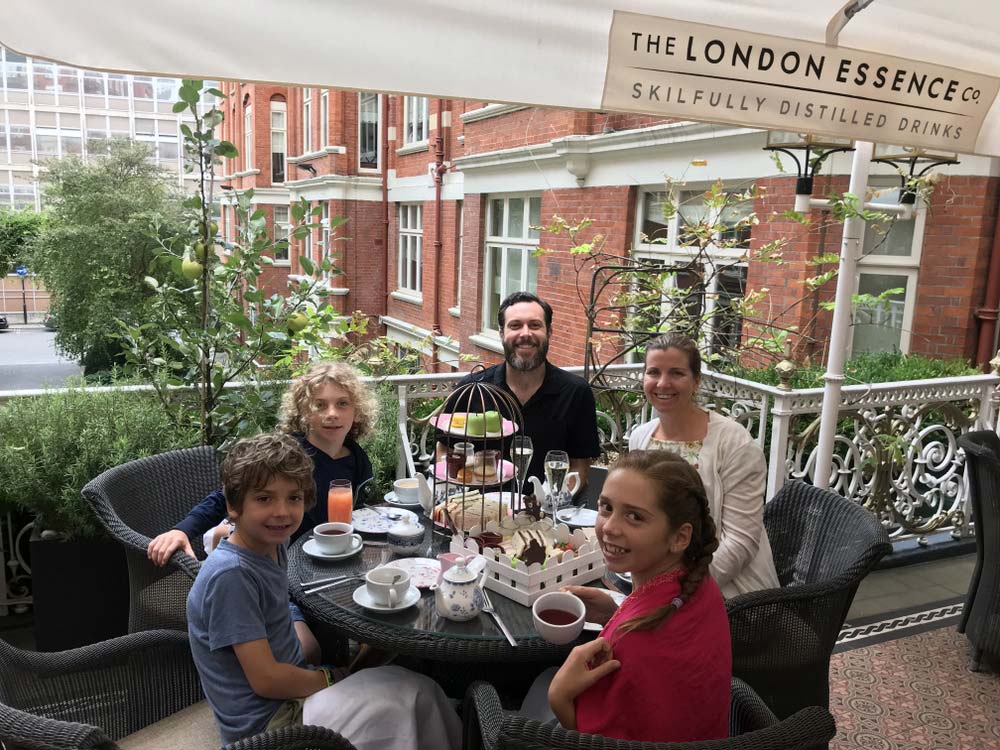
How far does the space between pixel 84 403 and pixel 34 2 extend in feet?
8.15

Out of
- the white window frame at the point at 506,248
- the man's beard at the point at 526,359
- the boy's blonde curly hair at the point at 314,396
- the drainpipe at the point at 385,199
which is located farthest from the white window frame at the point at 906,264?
the drainpipe at the point at 385,199

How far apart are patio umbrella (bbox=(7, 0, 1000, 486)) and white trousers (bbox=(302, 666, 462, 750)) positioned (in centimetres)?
149

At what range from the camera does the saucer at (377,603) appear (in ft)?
6.67

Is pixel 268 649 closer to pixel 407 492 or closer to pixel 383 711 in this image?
pixel 383 711

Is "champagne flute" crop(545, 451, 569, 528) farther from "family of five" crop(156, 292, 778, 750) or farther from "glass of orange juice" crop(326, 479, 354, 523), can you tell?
"glass of orange juice" crop(326, 479, 354, 523)

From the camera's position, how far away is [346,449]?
3.00 meters

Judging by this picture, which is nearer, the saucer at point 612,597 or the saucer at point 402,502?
the saucer at point 612,597

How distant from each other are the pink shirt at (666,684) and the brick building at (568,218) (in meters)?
2.64

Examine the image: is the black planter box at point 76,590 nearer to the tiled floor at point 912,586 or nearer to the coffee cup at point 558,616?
the coffee cup at point 558,616

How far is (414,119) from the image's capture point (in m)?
14.2

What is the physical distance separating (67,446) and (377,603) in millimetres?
1865

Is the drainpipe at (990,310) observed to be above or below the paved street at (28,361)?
above

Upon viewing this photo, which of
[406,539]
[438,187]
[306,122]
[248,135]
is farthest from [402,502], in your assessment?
[248,135]

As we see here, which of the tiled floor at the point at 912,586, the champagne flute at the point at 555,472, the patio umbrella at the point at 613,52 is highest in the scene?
the patio umbrella at the point at 613,52
